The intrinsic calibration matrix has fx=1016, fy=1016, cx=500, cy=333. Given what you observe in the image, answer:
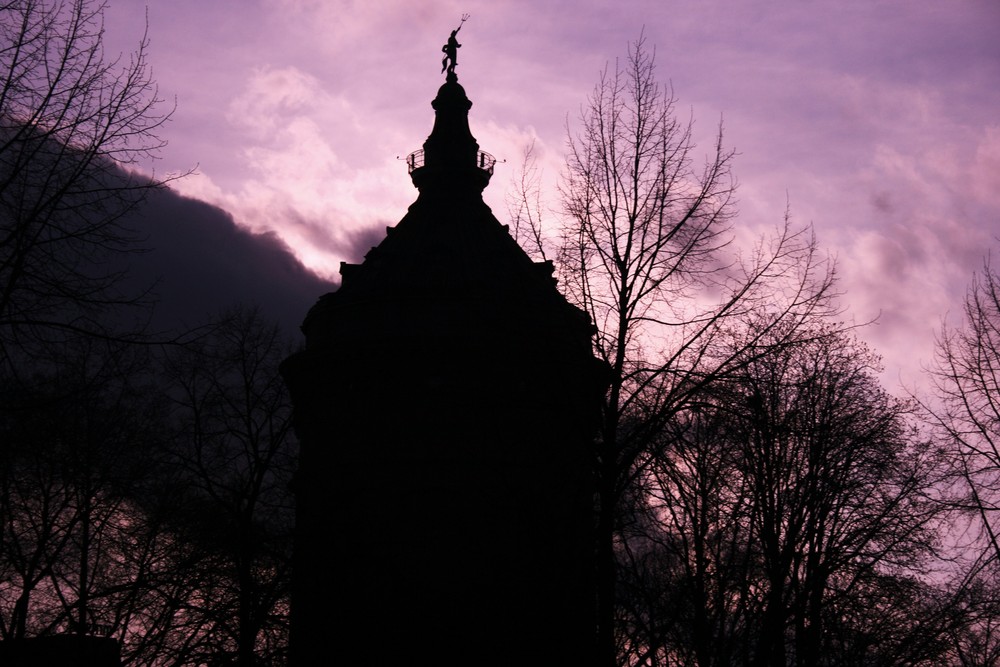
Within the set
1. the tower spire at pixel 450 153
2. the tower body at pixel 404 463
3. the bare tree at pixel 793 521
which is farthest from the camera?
the tower spire at pixel 450 153

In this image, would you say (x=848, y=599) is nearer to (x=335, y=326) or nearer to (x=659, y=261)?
(x=659, y=261)

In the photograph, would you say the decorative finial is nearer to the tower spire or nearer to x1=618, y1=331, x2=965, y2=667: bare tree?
the tower spire

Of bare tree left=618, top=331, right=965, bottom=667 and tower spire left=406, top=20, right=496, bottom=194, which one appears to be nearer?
bare tree left=618, top=331, right=965, bottom=667

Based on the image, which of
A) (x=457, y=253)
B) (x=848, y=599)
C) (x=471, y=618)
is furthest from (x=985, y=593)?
(x=457, y=253)

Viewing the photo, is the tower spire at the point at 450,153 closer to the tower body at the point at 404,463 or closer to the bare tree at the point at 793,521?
the tower body at the point at 404,463

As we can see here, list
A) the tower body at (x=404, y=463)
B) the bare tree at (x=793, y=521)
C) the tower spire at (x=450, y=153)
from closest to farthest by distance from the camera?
the bare tree at (x=793, y=521), the tower body at (x=404, y=463), the tower spire at (x=450, y=153)

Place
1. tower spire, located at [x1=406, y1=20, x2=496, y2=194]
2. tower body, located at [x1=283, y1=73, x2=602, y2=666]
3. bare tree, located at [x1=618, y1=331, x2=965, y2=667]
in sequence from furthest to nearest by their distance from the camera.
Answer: tower spire, located at [x1=406, y1=20, x2=496, y2=194], tower body, located at [x1=283, y1=73, x2=602, y2=666], bare tree, located at [x1=618, y1=331, x2=965, y2=667]

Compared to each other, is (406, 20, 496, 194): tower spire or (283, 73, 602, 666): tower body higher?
(406, 20, 496, 194): tower spire

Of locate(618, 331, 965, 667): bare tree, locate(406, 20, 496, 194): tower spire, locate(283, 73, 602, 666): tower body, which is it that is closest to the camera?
locate(618, 331, 965, 667): bare tree

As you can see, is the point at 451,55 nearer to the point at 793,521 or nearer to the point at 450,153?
the point at 450,153

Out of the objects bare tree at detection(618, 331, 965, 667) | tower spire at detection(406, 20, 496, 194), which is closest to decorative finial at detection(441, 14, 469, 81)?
tower spire at detection(406, 20, 496, 194)

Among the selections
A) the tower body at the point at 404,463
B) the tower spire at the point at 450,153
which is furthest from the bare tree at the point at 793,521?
the tower spire at the point at 450,153

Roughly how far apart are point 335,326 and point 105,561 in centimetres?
1105

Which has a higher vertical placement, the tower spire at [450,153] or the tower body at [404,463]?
the tower spire at [450,153]
